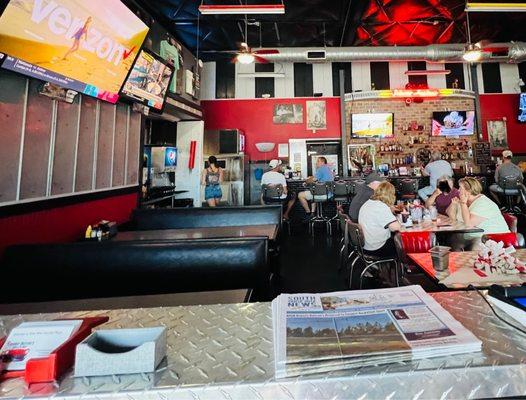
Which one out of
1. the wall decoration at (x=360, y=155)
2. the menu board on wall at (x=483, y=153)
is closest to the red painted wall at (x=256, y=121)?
the wall decoration at (x=360, y=155)

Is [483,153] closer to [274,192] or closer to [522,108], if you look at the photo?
[522,108]

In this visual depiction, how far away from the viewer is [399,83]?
9.34 m

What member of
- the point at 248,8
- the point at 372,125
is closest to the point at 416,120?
the point at 372,125

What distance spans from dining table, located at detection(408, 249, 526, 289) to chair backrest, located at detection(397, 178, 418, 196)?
5.76 metres

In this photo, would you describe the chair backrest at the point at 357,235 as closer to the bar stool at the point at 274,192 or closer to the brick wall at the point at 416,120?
the bar stool at the point at 274,192

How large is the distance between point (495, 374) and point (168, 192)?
22.5 ft

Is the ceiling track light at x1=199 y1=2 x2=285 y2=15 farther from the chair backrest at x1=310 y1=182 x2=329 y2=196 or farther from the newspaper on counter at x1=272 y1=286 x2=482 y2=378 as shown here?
the newspaper on counter at x1=272 y1=286 x2=482 y2=378

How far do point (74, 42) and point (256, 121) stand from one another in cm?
663

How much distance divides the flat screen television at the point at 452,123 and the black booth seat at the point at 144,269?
938 centimetres

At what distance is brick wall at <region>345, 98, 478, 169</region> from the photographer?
920 centimetres

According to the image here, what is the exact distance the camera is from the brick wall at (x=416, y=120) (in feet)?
30.2

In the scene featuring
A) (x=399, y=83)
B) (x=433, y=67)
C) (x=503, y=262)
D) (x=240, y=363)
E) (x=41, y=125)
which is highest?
(x=433, y=67)

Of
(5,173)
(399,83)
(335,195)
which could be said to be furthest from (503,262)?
(399,83)

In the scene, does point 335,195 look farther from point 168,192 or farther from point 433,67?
point 433,67
